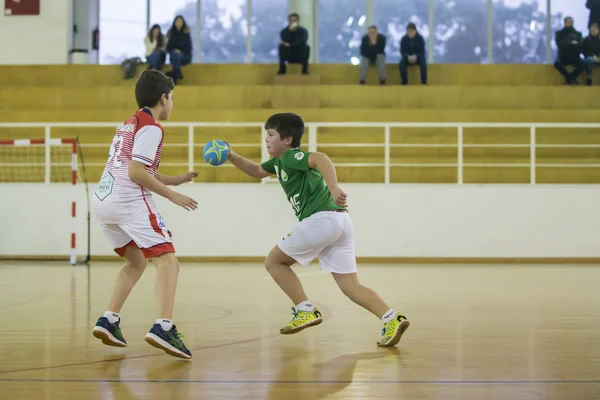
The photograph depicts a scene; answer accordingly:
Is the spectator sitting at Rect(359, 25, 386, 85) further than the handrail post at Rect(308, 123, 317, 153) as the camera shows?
Yes

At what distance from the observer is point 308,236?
486 cm

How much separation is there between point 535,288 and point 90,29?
45.0ft

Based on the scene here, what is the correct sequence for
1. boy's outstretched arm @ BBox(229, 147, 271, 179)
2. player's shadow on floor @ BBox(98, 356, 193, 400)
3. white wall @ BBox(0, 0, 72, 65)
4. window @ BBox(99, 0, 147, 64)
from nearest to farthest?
player's shadow on floor @ BBox(98, 356, 193, 400), boy's outstretched arm @ BBox(229, 147, 271, 179), white wall @ BBox(0, 0, 72, 65), window @ BBox(99, 0, 147, 64)

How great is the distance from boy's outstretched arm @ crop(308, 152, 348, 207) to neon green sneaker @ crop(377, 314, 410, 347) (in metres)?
0.75

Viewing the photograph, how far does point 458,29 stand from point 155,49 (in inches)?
308

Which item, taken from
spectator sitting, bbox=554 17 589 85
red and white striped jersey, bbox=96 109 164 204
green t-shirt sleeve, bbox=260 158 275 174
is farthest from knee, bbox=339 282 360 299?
spectator sitting, bbox=554 17 589 85

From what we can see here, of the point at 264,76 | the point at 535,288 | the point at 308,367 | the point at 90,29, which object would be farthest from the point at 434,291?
the point at 90,29

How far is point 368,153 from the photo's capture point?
14.2m

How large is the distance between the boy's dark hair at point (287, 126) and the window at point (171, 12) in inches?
628

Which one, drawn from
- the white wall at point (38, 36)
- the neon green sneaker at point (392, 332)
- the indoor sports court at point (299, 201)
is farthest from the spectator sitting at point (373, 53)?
the neon green sneaker at point (392, 332)

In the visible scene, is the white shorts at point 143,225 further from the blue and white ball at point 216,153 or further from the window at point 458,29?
the window at point 458,29

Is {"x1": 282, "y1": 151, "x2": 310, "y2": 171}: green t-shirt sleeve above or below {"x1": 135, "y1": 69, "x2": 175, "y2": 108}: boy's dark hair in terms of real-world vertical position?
below

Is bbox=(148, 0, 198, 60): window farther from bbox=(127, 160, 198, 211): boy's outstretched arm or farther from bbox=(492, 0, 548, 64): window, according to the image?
bbox=(127, 160, 198, 211): boy's outstretched arm

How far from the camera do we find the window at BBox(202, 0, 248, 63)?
20.5m
